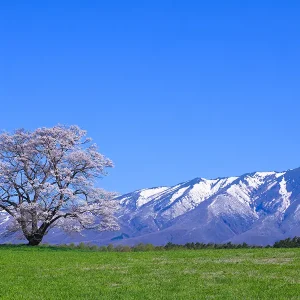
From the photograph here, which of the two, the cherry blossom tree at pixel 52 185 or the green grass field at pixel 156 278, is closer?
the green grass field at pixel 156 278

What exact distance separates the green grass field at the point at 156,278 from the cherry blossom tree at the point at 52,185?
24.5 m

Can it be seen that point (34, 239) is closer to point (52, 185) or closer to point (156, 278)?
point (52, 185)

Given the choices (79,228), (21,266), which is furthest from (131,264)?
(79,228)

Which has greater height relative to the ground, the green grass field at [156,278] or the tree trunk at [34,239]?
the tree trunk at [34,239]

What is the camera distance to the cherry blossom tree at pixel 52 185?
66438 millimetres

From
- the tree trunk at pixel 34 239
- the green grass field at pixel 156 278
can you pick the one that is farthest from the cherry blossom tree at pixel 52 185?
the green grass field at pixel 156 278

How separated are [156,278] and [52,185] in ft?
124

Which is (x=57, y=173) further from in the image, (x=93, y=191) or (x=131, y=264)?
(x=131, y=264)

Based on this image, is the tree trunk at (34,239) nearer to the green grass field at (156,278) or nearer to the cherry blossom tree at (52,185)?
the cherry blossom tree at (52,185)

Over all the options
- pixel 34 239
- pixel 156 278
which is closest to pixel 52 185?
pixel 34 239

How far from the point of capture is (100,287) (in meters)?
27.6

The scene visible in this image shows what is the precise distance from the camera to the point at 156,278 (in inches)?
1200

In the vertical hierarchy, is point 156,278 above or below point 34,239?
below

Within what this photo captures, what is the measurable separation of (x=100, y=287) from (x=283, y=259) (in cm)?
1574
